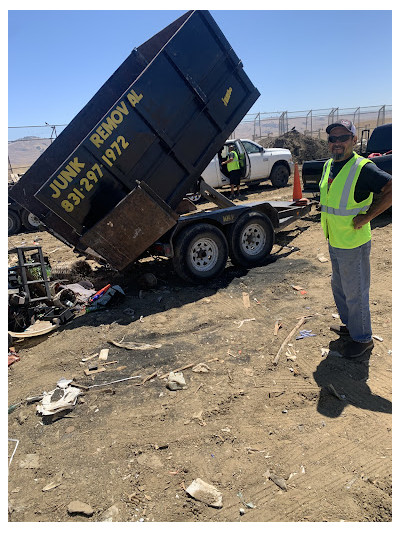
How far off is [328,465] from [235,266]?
4.70 m

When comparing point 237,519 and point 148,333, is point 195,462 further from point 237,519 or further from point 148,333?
point 148,333

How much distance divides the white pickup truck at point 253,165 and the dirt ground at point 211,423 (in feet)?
29.1

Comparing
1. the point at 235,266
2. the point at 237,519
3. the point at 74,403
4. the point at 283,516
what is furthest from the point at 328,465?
the point at 235,266

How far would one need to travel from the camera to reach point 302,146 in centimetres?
2547

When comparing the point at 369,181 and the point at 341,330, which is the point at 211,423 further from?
the point at 369,181

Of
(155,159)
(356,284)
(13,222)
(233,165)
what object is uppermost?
(233,165)

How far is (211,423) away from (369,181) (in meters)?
2.64

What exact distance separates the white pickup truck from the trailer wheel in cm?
726

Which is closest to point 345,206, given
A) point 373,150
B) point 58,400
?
point 58,400

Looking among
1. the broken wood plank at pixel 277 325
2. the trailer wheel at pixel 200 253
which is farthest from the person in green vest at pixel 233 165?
the broken wood plank at pixel 277 325

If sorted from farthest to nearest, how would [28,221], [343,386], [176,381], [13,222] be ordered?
[28,221] → [13,222] → [176,381] → [343,386]

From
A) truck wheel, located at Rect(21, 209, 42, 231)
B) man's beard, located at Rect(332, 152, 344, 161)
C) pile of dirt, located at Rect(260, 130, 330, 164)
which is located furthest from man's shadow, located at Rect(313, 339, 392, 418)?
pile of dirt, located at Rect(260, 130, 330, 164)

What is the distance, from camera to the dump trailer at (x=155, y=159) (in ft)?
17.0

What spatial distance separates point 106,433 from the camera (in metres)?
3.13
